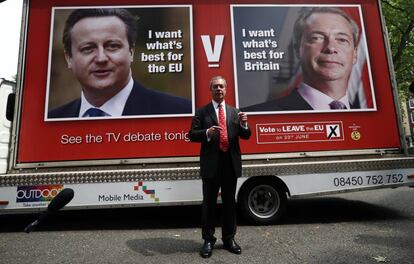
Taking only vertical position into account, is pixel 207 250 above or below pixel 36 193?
below

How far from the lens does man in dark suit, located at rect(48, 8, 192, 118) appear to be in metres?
4.72

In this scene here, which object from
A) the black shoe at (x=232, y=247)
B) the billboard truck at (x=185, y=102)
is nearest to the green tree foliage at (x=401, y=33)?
the billboard truck at (x=185, y=102)

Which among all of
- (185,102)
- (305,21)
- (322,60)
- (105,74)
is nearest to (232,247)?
(185,102)

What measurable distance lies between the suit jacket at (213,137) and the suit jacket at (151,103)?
3.40 ft

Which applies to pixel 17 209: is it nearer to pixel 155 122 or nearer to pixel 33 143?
pixel 33 143

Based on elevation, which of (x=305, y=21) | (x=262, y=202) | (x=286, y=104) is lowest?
(x=262, y=202)

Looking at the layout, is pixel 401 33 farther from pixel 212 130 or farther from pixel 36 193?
pixel 36 193

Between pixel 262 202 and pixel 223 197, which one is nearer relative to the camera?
pixel 223 197

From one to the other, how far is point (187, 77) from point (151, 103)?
2.21 ft

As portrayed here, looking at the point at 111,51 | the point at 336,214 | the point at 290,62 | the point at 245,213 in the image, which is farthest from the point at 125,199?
the point at 336,214

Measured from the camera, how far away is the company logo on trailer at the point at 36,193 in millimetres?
4484

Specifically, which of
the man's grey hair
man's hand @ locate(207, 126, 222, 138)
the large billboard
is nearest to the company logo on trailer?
the large billboard

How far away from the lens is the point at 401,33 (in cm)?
1791

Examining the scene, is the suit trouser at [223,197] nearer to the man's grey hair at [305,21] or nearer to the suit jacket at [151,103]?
the suit jacket at [151,103]
